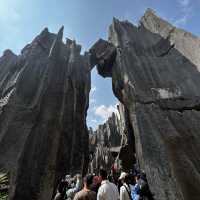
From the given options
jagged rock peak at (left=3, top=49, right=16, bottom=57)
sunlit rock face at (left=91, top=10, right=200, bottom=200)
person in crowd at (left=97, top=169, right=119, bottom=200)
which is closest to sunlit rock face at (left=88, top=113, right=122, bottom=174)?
sunlit rock face at (left=91, top=10, right=200, bottom=200)

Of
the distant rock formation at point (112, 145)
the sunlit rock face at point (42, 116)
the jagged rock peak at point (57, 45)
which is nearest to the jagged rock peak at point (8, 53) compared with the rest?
the sunlit rock face at point (42, 116)

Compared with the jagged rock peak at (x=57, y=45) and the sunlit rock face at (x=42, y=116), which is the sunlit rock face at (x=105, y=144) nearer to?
the sunlit rock face at (x=42, y=116)

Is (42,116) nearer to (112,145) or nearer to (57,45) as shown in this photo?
(57,45)

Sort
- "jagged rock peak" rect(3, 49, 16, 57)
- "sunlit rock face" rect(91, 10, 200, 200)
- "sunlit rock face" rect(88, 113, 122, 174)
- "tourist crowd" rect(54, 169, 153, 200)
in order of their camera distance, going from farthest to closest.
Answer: "sunlit rock face" rect(88, 113, 122, 174) < "jagged rock peak" rect(3, 49, 16, 57) < "sunlit rock face" rect(91, 10, 200, 200) < "tourist crowd" rect(54, 169, 153, 200)

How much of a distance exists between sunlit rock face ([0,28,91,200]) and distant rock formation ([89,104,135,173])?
4189mm

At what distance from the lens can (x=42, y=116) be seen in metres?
16.2

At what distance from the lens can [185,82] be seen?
15.0 metres

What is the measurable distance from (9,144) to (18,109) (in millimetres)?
3221

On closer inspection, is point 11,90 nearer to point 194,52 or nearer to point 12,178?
point 12,178

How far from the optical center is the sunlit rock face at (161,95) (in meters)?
9.15

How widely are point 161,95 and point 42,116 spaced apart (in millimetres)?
10609

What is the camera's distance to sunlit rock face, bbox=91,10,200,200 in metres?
9.15

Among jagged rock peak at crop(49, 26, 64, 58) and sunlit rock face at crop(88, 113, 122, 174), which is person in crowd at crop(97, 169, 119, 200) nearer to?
jagged rock peak at crop(49, 26, 64, 58)

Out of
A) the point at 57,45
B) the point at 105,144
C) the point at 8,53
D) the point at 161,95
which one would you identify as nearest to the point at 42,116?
the point at 161,95
